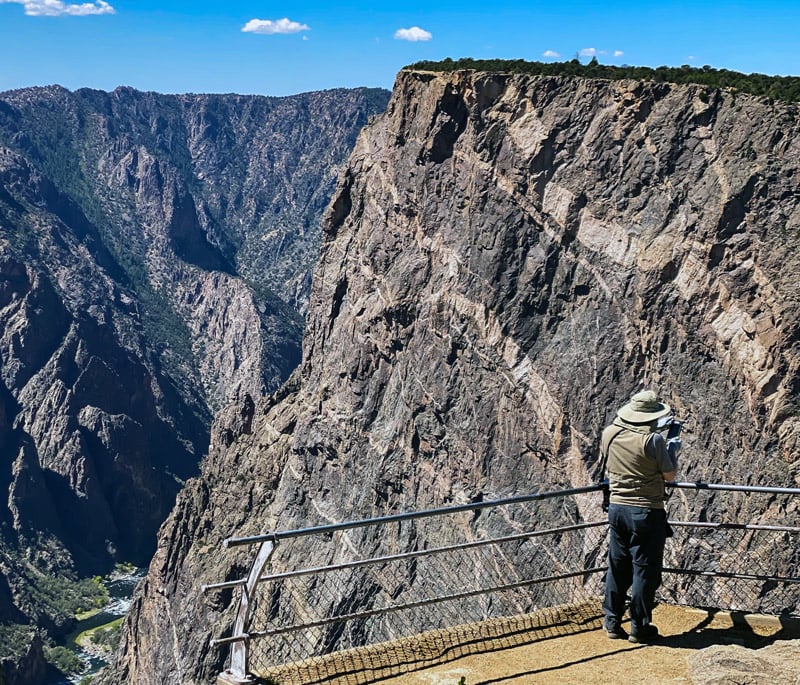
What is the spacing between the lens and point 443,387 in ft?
250

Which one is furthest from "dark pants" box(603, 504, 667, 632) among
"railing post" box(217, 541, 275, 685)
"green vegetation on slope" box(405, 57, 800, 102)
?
"green vegetation on slope" box(405, 57, 800, 102)

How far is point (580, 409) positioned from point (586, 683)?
52.6 m

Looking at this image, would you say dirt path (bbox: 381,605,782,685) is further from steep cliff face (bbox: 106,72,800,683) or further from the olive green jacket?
steep cliff face (bbox: 106,72,800,683)

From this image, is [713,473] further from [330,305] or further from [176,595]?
[176,595]

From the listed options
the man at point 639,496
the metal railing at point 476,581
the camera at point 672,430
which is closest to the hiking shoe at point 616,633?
the man at point 639,496

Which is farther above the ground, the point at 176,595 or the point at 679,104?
the point at 679,104

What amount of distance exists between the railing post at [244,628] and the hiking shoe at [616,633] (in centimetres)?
573

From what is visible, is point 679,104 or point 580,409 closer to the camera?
point 679,104

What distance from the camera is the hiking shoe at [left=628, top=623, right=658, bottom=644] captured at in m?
15.3

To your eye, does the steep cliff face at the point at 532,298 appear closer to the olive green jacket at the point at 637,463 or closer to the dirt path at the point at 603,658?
the dirt path at the point at 603,658

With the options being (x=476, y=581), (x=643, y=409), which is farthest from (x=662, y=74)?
(x=643, y=409)

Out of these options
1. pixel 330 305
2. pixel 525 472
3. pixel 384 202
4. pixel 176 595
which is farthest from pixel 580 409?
pixel 176 595

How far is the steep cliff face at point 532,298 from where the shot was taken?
5603 cm

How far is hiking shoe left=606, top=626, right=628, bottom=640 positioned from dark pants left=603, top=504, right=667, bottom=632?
0.05m
